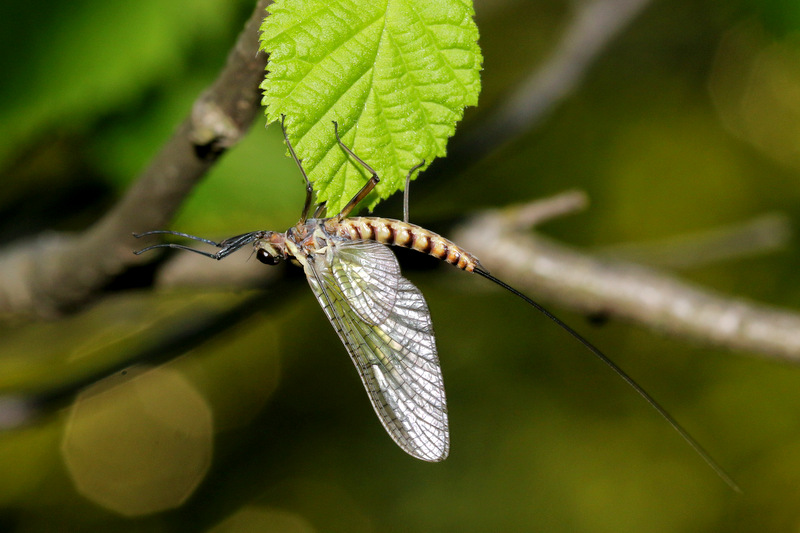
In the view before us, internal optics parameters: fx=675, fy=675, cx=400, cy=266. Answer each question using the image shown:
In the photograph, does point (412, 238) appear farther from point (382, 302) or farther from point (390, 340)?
point (390, 340)

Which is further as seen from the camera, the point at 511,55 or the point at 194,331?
the point at 511,55

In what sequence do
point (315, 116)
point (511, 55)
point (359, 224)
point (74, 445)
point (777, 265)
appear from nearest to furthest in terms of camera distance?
point (315, 116) → point (359, 224) → point (74, 445) → point (777, 265) → point (511, 55)

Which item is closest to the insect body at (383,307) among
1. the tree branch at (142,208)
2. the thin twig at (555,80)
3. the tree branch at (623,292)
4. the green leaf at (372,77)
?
the tree branch at (623,292)

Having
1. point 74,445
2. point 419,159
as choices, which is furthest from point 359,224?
point 74,445

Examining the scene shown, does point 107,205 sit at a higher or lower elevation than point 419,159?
lower

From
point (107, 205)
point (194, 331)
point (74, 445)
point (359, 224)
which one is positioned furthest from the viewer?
point (74, 445)

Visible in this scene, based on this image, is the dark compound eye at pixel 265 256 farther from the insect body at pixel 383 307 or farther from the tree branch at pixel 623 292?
the tree branch at pixel 623 292

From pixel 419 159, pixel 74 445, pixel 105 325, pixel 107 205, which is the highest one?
pixel 419 159

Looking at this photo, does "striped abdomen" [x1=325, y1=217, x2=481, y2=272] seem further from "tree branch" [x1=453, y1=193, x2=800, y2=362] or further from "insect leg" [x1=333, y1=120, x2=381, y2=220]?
"insect leg" [x1=333, y1=120, x2=381, y2=220]

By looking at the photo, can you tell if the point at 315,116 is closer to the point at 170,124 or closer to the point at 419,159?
the point at 419,159
